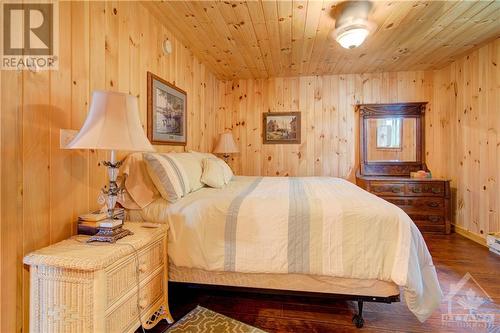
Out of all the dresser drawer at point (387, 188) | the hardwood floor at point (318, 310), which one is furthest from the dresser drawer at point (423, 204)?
the hardwood floor at point (318, 310)

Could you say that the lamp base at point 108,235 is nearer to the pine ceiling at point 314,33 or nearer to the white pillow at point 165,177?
the white pillow at point 165,177

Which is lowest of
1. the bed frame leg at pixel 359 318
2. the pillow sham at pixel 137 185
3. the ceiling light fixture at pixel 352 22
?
the bed frame leg at pixel 359 318

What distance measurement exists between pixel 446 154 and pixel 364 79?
5.31ft

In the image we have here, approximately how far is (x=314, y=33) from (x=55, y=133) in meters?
2.40

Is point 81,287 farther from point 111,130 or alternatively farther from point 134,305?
point 111,130

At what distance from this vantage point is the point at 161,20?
7.41 feet

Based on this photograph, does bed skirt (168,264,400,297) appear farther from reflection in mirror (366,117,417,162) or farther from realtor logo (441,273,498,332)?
reflection in mirror (366,117,417,162)

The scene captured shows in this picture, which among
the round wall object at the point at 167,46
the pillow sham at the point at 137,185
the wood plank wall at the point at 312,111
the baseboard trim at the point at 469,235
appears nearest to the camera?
the pillow sham at the point at 137,185

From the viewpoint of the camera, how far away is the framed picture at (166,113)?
86.7 inches

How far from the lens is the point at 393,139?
12.3 feet

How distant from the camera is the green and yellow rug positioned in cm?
144

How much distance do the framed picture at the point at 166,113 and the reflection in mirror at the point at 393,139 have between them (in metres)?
2.84

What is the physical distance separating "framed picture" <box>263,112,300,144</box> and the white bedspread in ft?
8.34

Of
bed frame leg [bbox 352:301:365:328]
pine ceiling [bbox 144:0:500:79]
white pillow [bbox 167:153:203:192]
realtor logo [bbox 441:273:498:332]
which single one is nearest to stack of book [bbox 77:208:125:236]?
white pillow [bbox 167:153:203:192]
